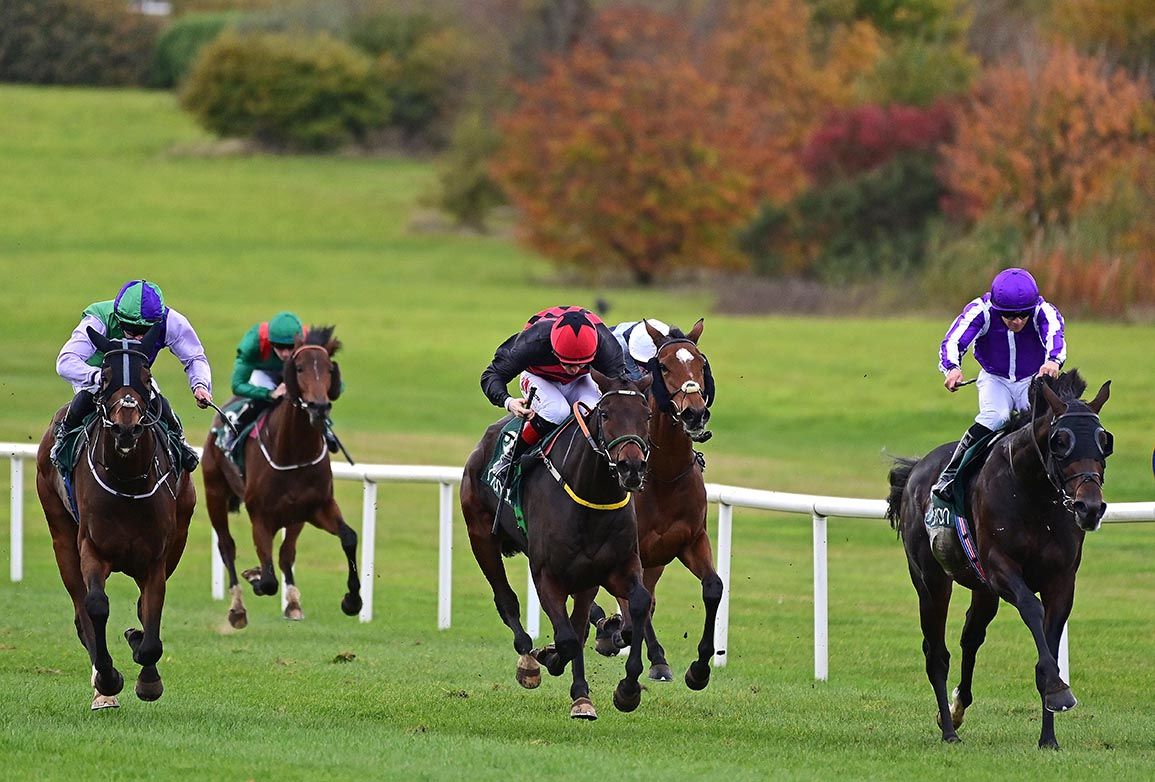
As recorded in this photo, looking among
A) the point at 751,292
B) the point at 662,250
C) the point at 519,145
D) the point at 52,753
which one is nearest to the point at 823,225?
the point at 751,292

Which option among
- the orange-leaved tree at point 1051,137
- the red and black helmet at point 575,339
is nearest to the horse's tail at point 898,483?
the red and black helmet at point 575,339

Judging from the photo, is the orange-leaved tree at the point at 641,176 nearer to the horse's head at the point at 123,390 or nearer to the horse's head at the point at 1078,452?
the horse's head at the point at 123,390

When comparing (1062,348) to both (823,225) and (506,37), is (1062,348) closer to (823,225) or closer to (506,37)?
(823,225)

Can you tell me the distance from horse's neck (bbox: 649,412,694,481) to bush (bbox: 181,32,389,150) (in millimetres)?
59194

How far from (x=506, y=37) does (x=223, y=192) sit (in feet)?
54.5

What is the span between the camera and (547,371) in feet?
30.5

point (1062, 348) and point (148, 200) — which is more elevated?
point (1062, 348)

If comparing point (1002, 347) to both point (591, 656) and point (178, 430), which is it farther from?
point (178, 430)

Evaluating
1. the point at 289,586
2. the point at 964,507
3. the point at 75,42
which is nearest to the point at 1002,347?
the point at 964,507

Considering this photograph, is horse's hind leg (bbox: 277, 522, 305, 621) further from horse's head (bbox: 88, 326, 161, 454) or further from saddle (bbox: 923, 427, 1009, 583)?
saddle (bbox: 923, 427, 1009, 583)

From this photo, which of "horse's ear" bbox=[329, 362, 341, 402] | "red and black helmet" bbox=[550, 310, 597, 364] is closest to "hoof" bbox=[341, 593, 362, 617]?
"horse's ear" bbox=[329, 362, 341, 402]

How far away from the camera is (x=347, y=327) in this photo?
36.0 m

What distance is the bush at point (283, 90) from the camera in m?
66.9

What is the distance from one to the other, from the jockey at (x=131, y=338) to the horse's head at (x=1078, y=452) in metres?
3.90
